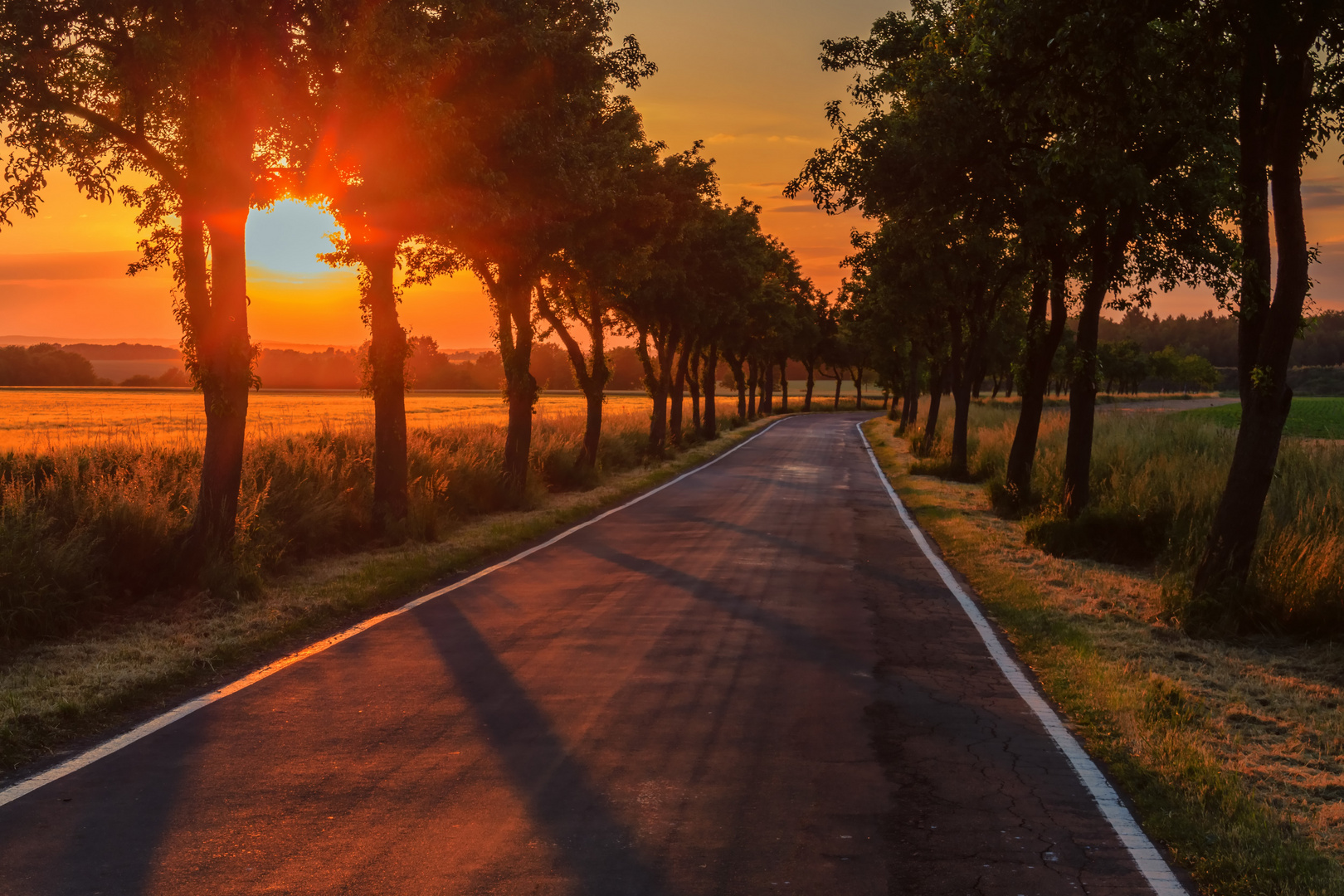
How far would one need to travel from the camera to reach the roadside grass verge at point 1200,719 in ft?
15.6

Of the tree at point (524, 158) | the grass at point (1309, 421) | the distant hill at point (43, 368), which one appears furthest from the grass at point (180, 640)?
the distant hill at point (43, 368)

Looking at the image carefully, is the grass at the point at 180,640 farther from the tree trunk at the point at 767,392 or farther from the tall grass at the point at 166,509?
the tree trunk at the point at 767,392

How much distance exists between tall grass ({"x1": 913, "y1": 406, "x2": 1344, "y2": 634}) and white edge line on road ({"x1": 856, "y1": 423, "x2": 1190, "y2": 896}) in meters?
2.11

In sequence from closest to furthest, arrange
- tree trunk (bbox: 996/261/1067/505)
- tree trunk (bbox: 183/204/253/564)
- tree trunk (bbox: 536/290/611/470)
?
tree trunk (bbox: 183/204/253/564)
tree trunk (bbox: 996/261/1067/505)
tree trunk (bbox: 536/290/611/470)

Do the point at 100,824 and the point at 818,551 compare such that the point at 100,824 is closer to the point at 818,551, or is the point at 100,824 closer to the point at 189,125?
the point at 189,125

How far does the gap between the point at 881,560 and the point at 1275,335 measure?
547cm

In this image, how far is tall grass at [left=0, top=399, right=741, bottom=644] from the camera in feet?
30.1

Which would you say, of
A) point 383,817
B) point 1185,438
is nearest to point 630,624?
point 383,817

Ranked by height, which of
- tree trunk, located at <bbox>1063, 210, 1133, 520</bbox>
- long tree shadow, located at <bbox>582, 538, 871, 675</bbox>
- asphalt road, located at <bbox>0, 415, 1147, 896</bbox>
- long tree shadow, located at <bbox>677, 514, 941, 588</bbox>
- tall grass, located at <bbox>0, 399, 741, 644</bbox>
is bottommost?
long tree shadow, located at <bbox>677, 514, 941, 588</bbox>

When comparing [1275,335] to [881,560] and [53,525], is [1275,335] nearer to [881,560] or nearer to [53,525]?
[881,560]

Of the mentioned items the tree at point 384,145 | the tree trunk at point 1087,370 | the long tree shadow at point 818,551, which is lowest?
the long tree shadow at point 818,551

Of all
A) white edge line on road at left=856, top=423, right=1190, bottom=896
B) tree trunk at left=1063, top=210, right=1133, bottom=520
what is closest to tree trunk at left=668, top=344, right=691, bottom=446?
tree trunk at left=1063, top=210, right=1133, bottom=520

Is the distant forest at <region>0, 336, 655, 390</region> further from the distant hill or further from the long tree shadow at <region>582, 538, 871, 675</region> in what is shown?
the long tree shadow at <region>582, 538, 871, 675</region>

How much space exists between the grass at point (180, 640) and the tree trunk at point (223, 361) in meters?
0.82
